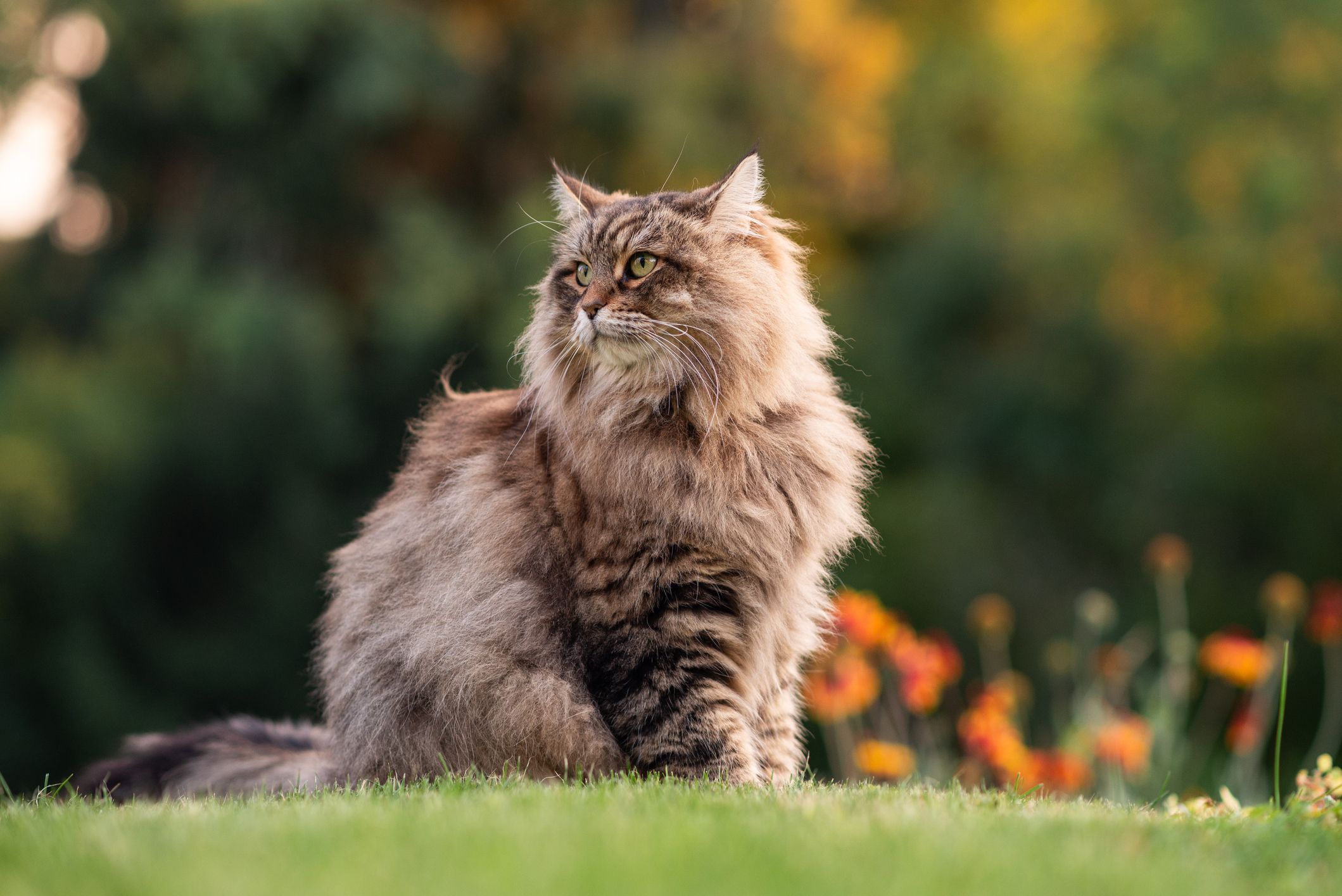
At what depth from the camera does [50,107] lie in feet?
33.8

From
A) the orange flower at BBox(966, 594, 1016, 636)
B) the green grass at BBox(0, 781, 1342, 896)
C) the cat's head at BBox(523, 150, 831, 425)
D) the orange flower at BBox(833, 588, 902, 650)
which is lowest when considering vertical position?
the orange flower at BBox(966, 594, 1016, 636)

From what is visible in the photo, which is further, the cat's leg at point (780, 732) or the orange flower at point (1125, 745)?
the orange flower at point (1125, 745)

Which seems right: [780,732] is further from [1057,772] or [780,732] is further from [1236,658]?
[1236,658]

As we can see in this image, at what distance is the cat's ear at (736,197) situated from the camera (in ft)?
11.9

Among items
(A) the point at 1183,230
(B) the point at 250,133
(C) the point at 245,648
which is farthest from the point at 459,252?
(A) the point at 1183,230

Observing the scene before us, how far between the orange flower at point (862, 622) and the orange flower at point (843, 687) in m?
0.11

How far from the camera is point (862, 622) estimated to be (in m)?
4.82

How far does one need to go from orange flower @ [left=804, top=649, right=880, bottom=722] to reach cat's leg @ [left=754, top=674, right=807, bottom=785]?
0.92 metres

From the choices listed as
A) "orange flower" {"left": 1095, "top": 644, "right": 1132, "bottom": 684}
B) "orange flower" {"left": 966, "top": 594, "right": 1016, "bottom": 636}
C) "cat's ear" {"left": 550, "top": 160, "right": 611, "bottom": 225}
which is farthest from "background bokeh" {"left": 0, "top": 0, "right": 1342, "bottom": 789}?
"cat's ear" {"left": 550, "top": 160, "right": 611, "bottom": 225}

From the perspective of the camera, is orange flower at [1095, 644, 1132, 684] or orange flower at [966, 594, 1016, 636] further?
orange flower at [966, 594, 1016, 636]

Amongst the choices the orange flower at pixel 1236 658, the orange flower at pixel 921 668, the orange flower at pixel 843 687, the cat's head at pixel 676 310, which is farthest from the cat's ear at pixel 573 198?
the orange flower at pixel 1236 658

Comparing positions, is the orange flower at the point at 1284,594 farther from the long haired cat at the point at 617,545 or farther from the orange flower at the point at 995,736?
the long haired cat at the point at 617,545

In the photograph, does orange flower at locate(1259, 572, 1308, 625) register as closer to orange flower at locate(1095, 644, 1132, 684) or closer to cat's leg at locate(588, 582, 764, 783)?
orange flower at locate(1095, 644, 1132, 684)

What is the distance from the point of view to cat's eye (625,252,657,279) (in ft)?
11.8
